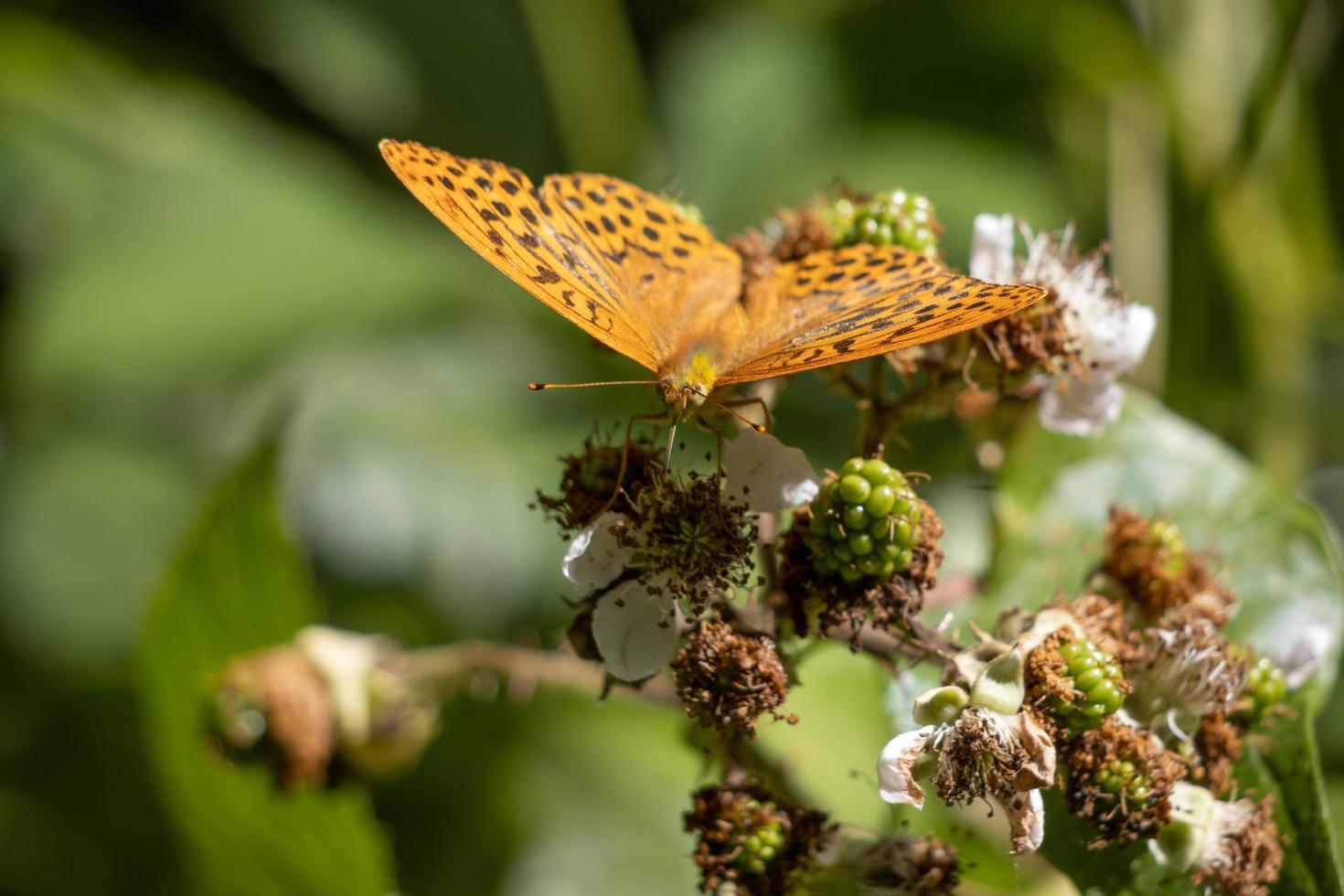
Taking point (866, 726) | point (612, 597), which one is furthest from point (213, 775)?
point (866, 726)

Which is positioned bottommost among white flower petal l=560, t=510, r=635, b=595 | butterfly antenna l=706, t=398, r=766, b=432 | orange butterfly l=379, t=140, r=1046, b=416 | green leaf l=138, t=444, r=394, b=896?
green leaf l=138, t=444, r=394, b=896

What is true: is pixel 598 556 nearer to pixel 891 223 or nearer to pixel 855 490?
pixel 855 490

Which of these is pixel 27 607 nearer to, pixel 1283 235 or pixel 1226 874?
pixel 1226 874

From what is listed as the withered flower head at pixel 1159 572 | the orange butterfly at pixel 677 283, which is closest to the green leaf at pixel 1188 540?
the withered flower head at pixel 1159 572

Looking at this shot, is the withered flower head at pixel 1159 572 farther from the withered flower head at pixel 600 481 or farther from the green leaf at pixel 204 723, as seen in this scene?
the green leaf at pixel 204 723


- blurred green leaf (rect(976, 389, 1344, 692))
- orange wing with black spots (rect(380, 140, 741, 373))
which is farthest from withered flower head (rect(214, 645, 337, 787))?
blurred green leaf (rect(976, 389, 1344, 692))

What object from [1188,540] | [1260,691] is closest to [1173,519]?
[1188,540]

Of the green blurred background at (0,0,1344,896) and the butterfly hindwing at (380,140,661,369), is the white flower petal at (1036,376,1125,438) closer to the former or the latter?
the butterfly hindwing at (380,140,661,369)
